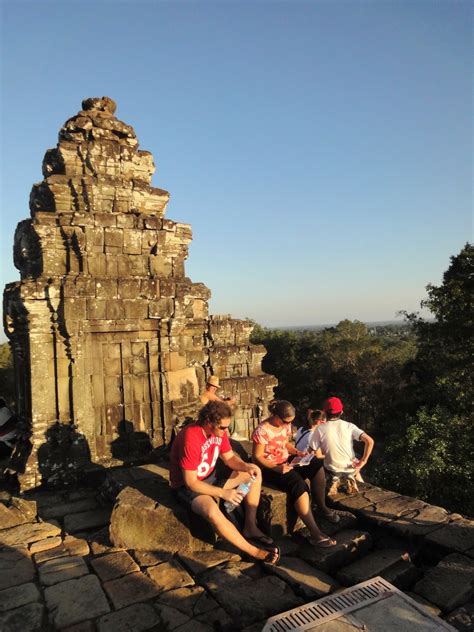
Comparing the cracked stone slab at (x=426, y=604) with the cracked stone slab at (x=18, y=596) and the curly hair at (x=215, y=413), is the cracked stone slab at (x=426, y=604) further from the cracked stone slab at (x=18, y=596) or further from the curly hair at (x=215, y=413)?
the cracked stone slab at (x=18, y=596)

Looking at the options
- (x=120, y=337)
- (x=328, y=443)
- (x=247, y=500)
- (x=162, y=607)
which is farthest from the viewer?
(x=120, y=337)

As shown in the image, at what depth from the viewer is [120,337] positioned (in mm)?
5504

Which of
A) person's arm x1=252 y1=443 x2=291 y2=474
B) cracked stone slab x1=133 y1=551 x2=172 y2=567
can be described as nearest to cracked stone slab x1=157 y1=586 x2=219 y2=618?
Result: cracked stone slab x1=133 y1=551 x2=172 y2=567

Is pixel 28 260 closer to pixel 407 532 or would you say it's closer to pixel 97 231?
pixel 97 231

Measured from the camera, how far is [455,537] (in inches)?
139

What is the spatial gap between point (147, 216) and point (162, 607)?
450cm

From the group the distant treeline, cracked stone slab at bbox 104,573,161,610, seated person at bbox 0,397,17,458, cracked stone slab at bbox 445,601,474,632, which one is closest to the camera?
cracked stone slab at bbox 445,601,474,632

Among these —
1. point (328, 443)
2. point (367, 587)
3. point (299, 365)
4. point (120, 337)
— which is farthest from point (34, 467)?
point (299, 365)

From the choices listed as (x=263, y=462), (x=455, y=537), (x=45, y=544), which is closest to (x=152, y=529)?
(x=45, y=544)

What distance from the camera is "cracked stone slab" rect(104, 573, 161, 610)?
2859mm

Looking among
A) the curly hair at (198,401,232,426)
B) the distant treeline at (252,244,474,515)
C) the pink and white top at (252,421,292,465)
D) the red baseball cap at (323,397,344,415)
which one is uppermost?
the curly hair at (198,401,232,426)

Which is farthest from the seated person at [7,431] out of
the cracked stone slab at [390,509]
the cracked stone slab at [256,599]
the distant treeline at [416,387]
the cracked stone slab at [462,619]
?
the distant treeline at [416,387]

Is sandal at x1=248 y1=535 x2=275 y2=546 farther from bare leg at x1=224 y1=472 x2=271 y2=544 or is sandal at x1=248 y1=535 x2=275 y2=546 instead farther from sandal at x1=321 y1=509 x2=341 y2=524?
sandal at x1=321 y1=509 x2=341 y2=524

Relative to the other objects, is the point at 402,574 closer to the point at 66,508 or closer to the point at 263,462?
the point at 263,462
